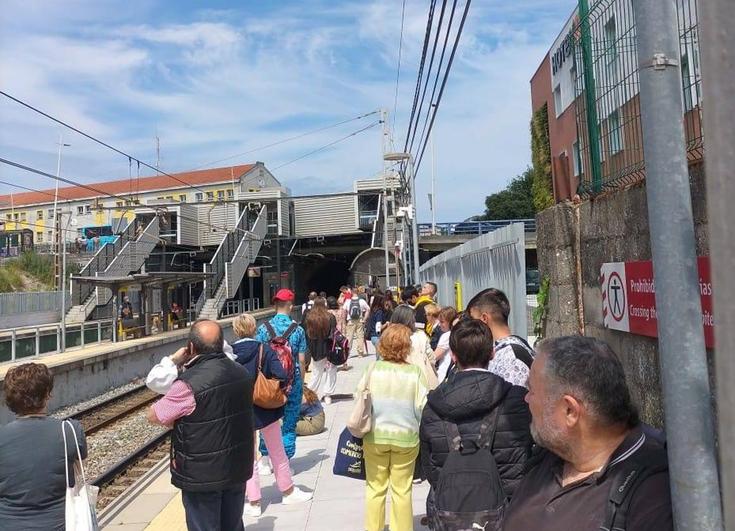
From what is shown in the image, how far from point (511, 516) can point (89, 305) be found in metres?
33.5

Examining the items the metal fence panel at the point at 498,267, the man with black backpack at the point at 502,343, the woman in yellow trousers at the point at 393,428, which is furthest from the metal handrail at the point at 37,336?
the man with black backpack at the point at 502,343

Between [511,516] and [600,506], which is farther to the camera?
[511,516]

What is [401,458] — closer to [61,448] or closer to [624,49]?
[61,448]

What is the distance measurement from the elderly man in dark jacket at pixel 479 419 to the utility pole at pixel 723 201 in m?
2.20

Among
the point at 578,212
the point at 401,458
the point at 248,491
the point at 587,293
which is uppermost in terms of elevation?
the point at 578,212

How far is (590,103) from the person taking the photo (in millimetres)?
4922

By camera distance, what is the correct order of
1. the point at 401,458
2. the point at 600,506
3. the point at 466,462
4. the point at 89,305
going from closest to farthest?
the point at 600,506 → the point at 466,462 → the point at 401,458 → the point at 89,305

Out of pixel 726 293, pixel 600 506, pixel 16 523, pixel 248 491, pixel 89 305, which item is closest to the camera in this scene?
pixel 726 293

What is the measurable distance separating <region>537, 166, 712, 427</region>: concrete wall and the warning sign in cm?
6

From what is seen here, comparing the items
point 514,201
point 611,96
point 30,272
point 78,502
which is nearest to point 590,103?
point 611,96

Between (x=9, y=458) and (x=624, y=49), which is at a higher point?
(x=624, y=49)

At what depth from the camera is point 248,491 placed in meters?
6.38

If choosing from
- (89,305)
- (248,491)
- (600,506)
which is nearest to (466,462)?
(600,506)

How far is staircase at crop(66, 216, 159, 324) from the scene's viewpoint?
32625 millimetres
